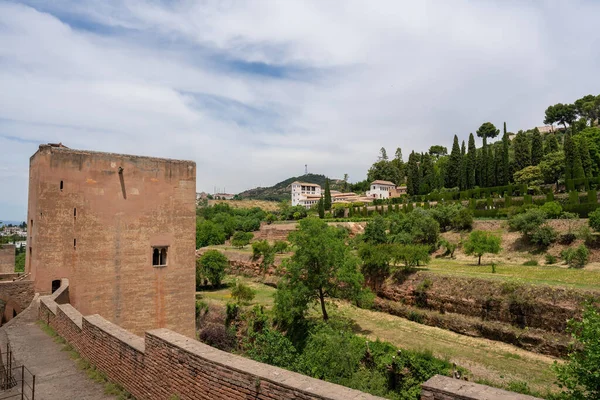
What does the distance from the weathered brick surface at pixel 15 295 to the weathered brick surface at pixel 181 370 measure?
601 cm

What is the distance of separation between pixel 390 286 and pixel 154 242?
1549 cm

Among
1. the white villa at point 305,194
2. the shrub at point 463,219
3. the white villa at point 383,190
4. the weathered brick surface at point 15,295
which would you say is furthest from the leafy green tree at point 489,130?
the weathered brick surface at point 15,295

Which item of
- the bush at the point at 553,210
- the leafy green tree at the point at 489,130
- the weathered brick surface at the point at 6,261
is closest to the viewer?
the weathered brick surface at the point at 6,261

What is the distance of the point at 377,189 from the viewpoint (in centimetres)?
7731

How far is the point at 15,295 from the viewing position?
12133 mm

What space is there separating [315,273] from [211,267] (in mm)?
16154

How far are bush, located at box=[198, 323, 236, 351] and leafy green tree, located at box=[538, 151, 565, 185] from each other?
142ft

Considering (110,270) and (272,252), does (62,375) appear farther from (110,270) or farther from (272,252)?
(272,252)

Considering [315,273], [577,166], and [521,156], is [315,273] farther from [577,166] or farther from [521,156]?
[521,156]

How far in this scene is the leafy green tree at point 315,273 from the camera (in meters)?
18.9

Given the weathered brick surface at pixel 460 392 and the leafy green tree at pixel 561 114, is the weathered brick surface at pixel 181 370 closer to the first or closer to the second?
the weathered brick surface at pixel 460 392

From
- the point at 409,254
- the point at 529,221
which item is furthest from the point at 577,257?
the point at 409,254

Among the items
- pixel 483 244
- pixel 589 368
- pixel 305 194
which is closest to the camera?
pixel 589 368

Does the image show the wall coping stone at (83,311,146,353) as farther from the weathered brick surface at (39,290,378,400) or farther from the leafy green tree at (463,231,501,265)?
the leafy green tree at (463,231,501,265)
